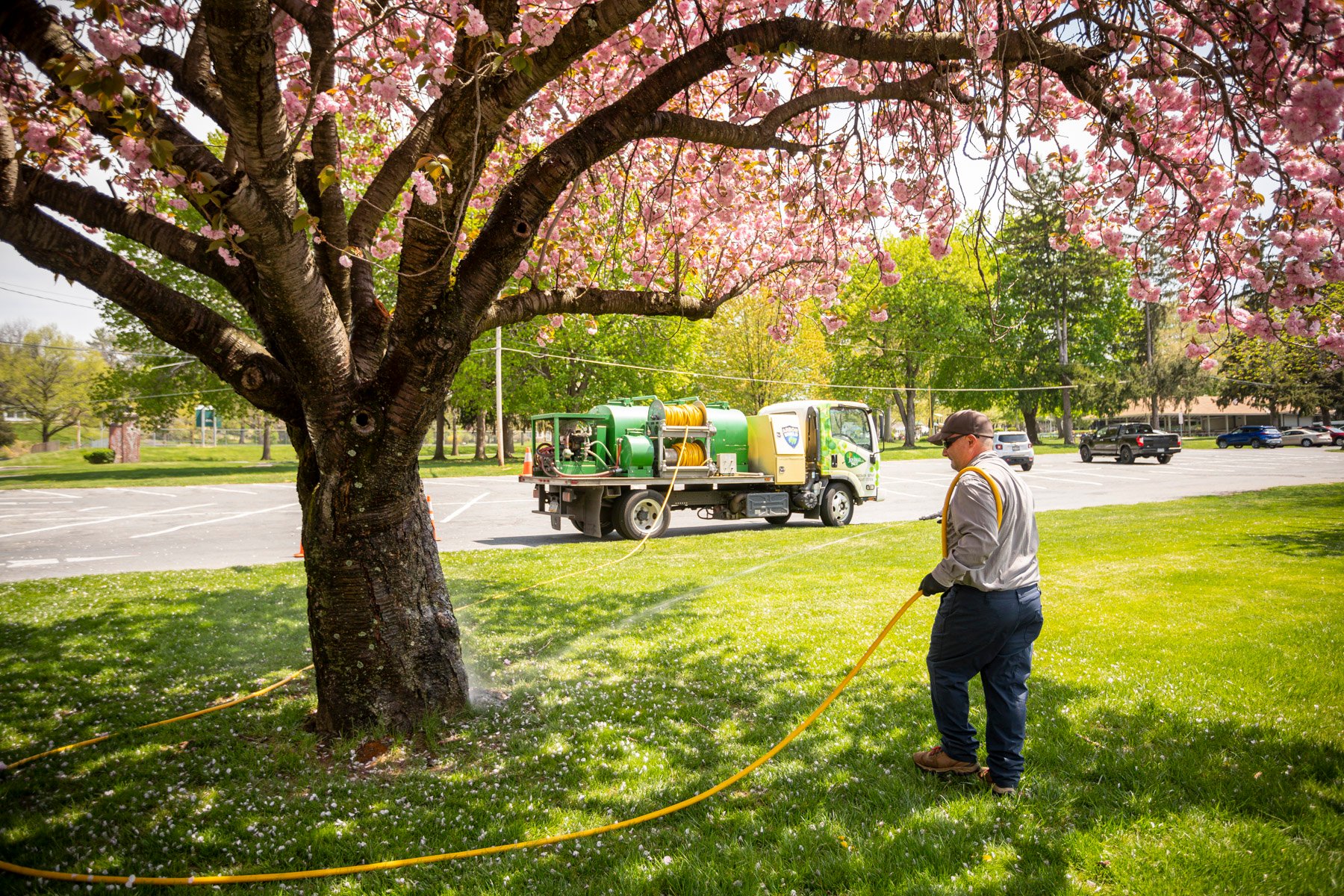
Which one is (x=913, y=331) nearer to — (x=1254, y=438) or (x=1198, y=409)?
(x=1254, y=438)

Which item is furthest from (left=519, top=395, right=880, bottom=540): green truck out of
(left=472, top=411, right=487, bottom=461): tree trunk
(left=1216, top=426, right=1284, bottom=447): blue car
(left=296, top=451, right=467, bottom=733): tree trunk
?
(left=1216, top=426, right=1284, bottom=447): blue car

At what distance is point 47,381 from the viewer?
51.0 metres

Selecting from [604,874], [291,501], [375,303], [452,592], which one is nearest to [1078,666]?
[604,874]

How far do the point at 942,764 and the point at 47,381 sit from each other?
66037 mm

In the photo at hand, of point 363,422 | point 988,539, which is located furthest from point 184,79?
point 988,539

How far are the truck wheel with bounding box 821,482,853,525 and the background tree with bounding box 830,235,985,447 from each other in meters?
36.1

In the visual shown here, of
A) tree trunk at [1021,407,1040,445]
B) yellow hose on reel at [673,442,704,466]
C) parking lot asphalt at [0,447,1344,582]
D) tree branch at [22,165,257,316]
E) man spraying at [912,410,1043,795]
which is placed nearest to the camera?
man spraying at [912,410,1043,795]

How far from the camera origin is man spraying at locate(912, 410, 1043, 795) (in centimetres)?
365

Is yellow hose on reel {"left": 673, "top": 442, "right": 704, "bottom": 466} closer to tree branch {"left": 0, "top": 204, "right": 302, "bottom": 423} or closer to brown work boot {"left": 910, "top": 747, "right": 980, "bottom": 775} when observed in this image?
tree branch {"left": 0, "top": 204, "right": 302, "bottom": 423}

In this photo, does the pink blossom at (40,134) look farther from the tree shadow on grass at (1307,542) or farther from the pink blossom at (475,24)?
the tree shadow on grass at (1307,542)

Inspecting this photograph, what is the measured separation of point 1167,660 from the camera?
226 inches

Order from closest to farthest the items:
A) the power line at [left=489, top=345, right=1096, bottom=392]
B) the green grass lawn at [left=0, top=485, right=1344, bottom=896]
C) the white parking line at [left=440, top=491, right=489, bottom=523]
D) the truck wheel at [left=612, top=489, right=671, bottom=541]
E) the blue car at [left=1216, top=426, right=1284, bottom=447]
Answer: the green grass lawn at [left=0, top=485, right=1344, bottom=896] < the truck wheel at [left=612, top=489, right=671, bottom=541] < the white parking line at [left=440, top=491, right=489, bottom=523] < the power line at [left=489, top=345, right=1096, bottom=392] < the blue car at [left=1216, top=426, right=1284, bottom=447]

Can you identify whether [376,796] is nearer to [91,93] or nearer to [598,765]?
[598,765]

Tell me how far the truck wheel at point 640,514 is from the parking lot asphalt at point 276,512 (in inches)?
31.4
